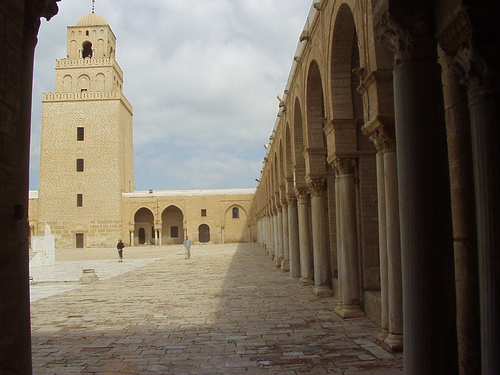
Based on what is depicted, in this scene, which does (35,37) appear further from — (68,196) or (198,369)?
(68,196)

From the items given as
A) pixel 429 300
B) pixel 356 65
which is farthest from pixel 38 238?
pixel 429 300

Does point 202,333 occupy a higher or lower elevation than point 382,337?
lower

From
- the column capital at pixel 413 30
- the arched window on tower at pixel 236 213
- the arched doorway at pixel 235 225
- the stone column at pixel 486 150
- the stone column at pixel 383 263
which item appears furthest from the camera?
the arched window on tower at pixel 236 213

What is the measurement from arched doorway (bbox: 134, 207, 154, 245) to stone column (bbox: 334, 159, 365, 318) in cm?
3797

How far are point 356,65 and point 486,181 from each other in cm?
548

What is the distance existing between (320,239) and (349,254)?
233 cm

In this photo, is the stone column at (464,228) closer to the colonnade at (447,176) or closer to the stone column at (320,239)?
the colonnade at (447,176)

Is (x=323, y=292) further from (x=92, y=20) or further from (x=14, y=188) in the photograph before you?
(x=92, y=20)

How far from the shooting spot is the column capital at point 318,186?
9492 mm

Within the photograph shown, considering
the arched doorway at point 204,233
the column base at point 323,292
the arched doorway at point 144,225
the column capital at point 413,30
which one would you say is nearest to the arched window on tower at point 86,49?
the arched doorway at point 144,225

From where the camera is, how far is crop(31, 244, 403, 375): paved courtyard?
16.4 feet

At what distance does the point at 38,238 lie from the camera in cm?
2102

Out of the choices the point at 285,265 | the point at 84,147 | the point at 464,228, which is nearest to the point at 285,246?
the point at 285,265

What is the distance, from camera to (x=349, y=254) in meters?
7.14
